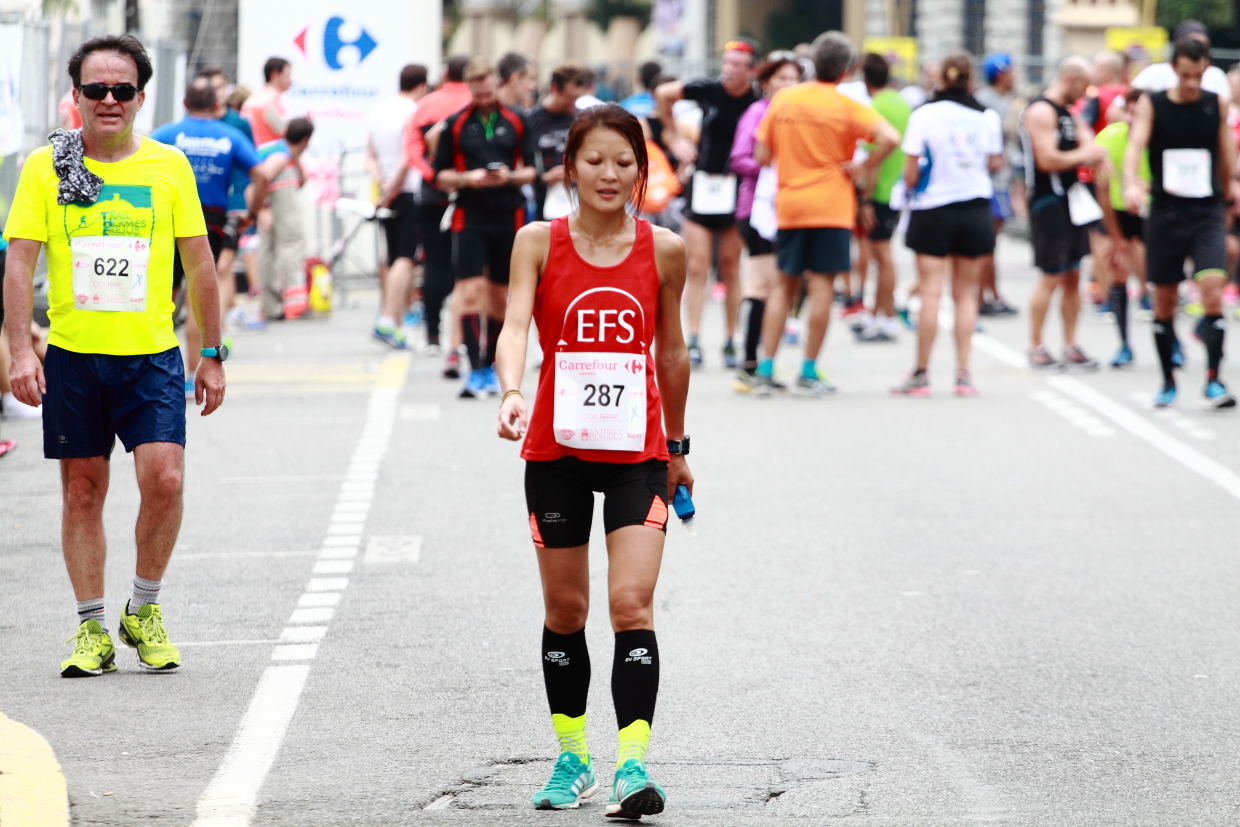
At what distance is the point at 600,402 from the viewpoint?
4.82 metres

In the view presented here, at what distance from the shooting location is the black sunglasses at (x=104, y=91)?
6.00 m

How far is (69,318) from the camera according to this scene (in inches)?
242

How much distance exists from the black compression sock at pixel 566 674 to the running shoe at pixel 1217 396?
8.04m

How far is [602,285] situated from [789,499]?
4.57 m

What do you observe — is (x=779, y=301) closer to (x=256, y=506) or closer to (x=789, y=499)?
(x=789, y=499)

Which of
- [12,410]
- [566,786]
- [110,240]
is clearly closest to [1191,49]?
[12,410]

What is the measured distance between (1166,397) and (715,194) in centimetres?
348

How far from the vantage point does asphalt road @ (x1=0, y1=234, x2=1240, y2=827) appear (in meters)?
4.94

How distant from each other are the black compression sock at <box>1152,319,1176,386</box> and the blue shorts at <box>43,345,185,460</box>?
766cm

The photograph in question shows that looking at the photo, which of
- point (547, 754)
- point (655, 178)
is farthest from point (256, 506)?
point (655, 178)

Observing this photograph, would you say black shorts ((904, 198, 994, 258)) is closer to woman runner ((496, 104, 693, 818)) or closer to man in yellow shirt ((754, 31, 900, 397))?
man in yellow shirt ((754, 31, 900, 397))

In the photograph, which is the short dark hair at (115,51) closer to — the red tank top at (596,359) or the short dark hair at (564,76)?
the red tank top at (596,359)

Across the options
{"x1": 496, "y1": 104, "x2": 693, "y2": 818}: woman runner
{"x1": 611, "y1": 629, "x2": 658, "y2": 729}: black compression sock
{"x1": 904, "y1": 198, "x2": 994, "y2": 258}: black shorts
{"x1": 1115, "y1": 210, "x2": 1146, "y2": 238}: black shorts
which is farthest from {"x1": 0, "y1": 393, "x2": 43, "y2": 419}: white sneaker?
{"x1": 611, "y1": 629, "x2": 658, "y2": 729}: black compression sock

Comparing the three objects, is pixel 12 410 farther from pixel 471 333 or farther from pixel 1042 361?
pixel 1042 361
